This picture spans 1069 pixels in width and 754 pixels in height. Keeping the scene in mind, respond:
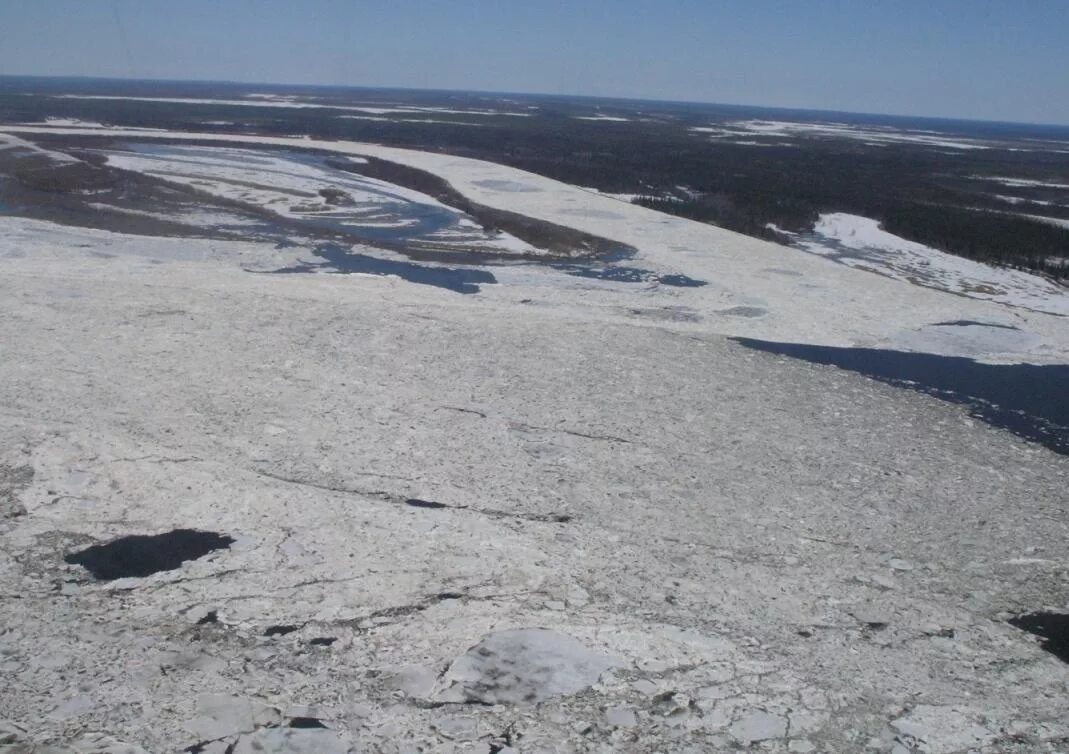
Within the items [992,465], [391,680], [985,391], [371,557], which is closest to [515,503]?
[371,557]

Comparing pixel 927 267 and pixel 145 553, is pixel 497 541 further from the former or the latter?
pixel 927 267

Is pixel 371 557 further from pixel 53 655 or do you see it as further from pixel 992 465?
pixel 992 465

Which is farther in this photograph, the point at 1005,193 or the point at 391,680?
the point at 1005,193

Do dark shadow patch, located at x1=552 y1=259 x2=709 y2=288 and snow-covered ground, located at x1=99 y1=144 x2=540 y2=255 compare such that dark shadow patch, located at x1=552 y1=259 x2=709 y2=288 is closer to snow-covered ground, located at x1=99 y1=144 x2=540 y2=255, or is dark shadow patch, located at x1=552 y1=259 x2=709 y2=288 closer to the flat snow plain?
snow-covered ground, located at x1=99 y1=144 x2=540 y2=255

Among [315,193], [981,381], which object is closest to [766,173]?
[315,193]

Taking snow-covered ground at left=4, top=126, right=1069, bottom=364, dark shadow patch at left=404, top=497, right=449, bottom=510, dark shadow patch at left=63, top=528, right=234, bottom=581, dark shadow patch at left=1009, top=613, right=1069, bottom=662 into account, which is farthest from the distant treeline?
dark shadow patch at left=63, top=528, right=234, bottom=581

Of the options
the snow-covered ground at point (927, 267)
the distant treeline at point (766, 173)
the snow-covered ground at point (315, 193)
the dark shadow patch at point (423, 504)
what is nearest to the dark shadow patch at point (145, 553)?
the dark shadow patch at point (423, 504)
